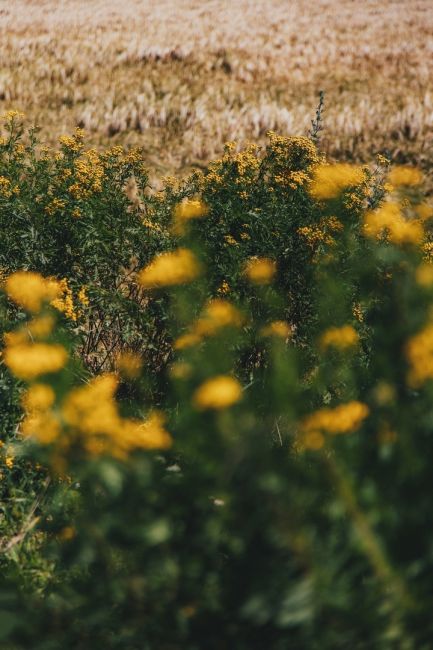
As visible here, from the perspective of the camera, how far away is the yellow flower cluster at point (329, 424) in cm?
145

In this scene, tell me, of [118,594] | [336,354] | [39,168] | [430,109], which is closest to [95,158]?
[39,168]

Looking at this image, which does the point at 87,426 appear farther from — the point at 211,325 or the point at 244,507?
the point at 211,325

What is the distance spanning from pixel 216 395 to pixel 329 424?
44cm

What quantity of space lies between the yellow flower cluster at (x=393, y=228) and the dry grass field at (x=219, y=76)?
19.9ft

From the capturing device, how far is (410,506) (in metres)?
1.32

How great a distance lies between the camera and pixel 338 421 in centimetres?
→ 146

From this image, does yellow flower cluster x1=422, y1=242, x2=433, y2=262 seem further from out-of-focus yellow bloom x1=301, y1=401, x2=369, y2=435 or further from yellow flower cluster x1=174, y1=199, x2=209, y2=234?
out-of-focus yellow bloom x1=301, y1=401, x2=369, y2=435

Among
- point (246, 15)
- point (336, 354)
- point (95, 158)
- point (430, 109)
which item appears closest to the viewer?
point (336, 354)

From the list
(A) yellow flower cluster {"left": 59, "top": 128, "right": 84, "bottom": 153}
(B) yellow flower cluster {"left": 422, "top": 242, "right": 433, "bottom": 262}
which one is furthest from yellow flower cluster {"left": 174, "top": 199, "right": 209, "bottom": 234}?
(B) yellow flower cluster {"left": 422, "top": 242, "right": 433, "bottom": 262}

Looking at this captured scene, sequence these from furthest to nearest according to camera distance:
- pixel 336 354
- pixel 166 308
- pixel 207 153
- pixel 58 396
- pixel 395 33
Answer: pixel 395 33, pixel 207 153, pixel 166 308, pixel 336 354, pixel 58 396

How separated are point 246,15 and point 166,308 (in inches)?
488

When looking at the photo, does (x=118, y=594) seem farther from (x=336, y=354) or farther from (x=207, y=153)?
(x=207, y=153)

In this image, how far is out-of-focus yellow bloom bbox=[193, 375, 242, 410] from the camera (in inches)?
46.8

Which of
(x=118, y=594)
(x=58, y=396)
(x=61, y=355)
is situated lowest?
(x=118, y=594)
